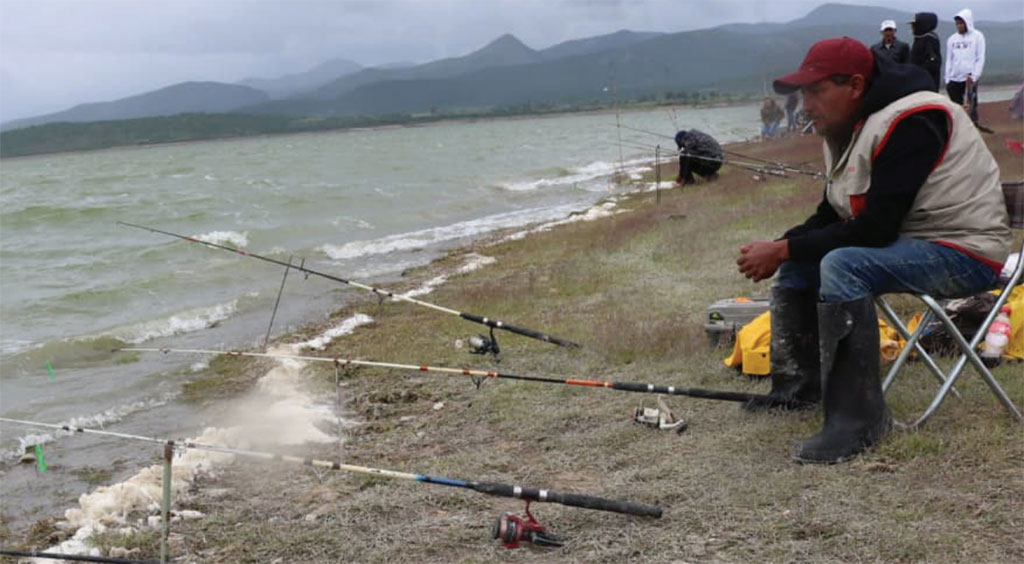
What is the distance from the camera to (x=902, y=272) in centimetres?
375

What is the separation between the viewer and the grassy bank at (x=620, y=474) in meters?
3.46

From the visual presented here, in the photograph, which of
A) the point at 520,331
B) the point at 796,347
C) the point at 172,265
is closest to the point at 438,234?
the point at 172,265

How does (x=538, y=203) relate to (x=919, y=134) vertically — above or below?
below

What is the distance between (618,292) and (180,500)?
18.5 ft

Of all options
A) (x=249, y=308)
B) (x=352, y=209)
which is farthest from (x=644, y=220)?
(x=352, y=209)

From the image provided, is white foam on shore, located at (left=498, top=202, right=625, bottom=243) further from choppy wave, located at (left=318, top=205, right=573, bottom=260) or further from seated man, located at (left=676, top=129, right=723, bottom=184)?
seated man, located at (left=676, top=129, right=723, bottom=184)

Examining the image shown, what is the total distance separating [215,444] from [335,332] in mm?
3827

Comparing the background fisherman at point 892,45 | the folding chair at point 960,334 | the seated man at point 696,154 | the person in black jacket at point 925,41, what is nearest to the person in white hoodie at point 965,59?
the person in black jacket at point 925,41

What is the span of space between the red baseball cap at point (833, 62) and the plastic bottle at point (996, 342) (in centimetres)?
214

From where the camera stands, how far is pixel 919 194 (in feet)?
12.4

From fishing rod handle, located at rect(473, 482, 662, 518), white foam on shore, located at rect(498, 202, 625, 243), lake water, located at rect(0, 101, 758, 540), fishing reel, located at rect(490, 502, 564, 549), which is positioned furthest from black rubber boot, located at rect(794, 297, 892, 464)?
white foam on shore, located at rect(498, 202, 625, 243)

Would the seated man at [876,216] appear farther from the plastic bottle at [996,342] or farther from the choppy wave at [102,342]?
the choppy wave at [102,342]

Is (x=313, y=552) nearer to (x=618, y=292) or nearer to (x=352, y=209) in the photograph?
(x=618, y=292)

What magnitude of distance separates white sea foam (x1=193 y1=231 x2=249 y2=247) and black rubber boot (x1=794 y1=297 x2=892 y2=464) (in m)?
19.2
